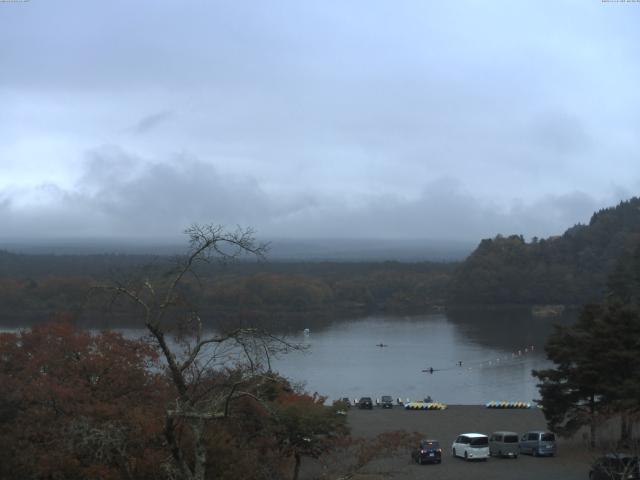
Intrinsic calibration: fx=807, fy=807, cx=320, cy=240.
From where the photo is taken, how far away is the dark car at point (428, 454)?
33.5 feet

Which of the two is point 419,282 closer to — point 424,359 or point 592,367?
point 424,359

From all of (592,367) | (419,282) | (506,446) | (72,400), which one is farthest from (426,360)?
(419,282)

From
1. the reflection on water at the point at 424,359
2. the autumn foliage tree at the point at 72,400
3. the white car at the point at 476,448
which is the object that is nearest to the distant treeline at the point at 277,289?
the reflection on water at the point at 424,359

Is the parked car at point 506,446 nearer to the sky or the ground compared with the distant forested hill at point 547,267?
nearer to the ground

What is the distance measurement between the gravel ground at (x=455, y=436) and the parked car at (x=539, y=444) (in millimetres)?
102

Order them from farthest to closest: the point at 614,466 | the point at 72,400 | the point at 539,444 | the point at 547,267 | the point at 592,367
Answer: the point at 547,267 < the point at 592,367 < the point at 539,444 < the point at 614,466 < the point at 72,400

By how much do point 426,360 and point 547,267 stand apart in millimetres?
25590

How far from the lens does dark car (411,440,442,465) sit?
10.2 metres

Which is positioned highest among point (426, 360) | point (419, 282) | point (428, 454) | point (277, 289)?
point (419, 282)

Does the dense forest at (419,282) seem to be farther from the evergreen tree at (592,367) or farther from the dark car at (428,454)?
the dark car at (428,454)

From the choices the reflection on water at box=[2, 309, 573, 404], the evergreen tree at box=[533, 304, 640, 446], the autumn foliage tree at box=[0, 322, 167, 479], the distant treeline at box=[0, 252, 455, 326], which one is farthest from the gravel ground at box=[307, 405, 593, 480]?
the distant treeline at box=[0, 252, 455, 326]

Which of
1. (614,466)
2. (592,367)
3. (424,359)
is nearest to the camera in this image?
(614,466)

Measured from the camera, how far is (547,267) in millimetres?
51156

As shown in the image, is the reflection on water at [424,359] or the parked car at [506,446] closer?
the parked car at [506,446]
